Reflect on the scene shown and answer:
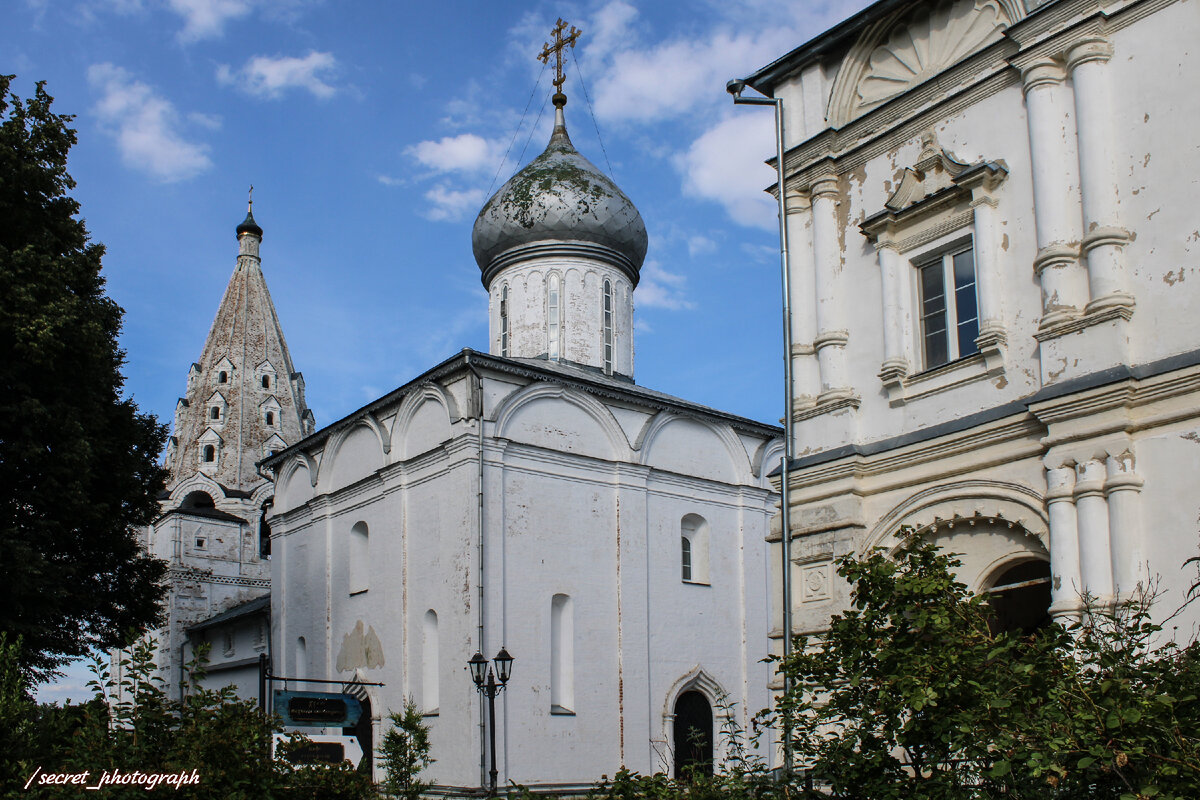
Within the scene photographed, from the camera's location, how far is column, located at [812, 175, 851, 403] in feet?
32.7

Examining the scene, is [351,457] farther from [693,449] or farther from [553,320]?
[693,449]

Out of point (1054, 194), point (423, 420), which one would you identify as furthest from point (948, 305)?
point (423, 420)

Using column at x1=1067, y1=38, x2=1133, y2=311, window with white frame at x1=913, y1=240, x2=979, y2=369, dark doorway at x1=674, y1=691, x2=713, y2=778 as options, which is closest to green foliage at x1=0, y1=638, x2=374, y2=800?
window with white frame at x1=913, y1=240, x2=979, y2=369

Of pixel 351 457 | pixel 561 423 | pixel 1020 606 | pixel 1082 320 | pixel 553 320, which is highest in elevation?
pixel 553 320

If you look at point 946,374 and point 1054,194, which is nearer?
point 1054,194

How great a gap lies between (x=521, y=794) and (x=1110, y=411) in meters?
4.71

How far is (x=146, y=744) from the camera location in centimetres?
679

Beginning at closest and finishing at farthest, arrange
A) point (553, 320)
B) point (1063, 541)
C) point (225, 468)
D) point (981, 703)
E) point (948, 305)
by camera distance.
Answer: point (981, 703) < point (1063, 541) < point (948, 305) < point (553, 320) < point (225, 468)

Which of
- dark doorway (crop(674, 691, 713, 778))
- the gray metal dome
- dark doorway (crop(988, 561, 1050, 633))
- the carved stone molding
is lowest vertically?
dark doorway (crop(674, 691, 713, 778))

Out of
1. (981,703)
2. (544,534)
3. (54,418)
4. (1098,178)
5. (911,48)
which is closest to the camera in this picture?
(981,703)

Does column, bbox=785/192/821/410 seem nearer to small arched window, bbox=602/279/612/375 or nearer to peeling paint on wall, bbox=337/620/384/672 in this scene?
peeling paint on wall, bbox=337/620/384/672

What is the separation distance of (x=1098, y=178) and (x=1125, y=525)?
8.29 feet

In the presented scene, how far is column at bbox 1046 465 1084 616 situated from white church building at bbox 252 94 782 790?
829cm

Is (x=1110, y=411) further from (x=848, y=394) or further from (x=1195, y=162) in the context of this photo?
(x=848, y=394)
